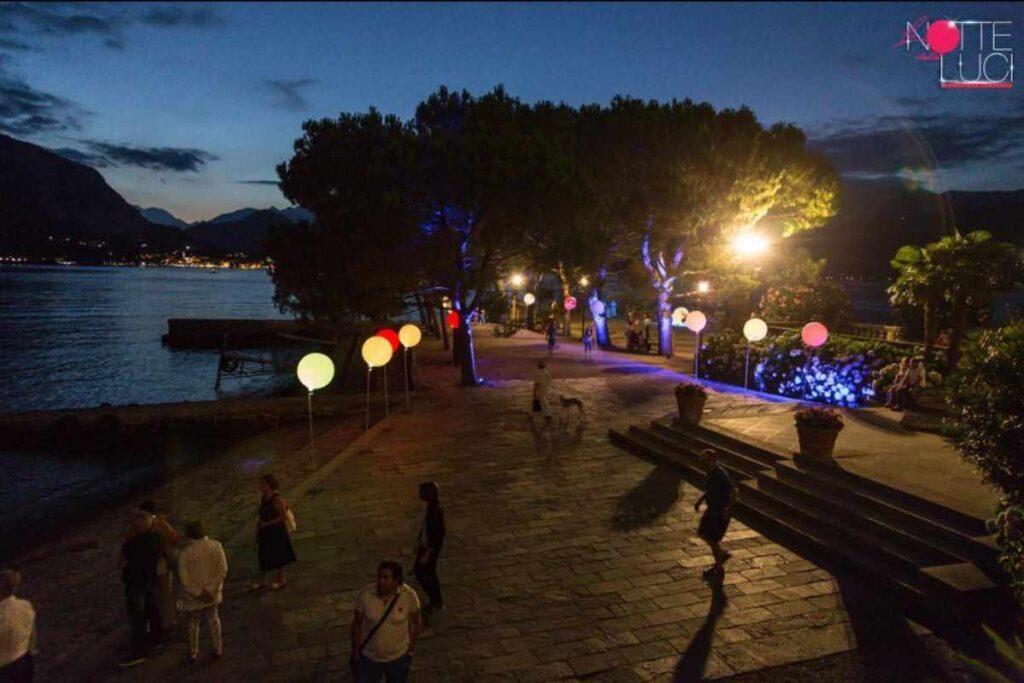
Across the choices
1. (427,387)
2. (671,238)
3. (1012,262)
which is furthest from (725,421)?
(671,238)

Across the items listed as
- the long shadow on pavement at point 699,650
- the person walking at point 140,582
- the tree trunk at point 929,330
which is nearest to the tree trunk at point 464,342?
the tree trunk at point 929,330

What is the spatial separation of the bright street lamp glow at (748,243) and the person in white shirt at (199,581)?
2616cm

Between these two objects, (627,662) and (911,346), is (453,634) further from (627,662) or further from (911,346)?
(911,346)

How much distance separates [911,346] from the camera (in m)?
17.5

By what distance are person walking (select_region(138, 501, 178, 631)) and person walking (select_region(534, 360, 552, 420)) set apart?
10515mm

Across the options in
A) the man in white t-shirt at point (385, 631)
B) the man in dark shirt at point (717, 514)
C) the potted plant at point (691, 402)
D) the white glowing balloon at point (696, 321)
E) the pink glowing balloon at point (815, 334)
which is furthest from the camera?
the white glowing balloon at point (696, 321)

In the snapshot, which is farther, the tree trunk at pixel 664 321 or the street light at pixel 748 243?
the tree trunk at pixel 664 321

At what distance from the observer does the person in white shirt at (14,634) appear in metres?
5.32

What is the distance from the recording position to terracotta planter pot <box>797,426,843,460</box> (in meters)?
10.5

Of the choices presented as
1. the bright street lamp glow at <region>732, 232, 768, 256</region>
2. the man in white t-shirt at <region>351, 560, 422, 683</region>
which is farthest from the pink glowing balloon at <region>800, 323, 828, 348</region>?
the man in white t-shirt at <region>351, 560, 422, 683</region>

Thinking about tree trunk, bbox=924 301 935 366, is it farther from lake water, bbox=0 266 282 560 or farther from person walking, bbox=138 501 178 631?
lake water, bbox=0 266 282 560

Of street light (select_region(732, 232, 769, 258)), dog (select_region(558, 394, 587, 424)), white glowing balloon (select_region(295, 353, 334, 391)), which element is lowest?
dog (select_region(558, 394, 587, 424))

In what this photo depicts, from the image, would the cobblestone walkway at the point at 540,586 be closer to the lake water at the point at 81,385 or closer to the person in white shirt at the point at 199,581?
the person in white shirt at the point at 199,581

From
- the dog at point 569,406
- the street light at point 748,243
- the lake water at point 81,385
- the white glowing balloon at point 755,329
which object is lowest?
the lake water at point 81,385
